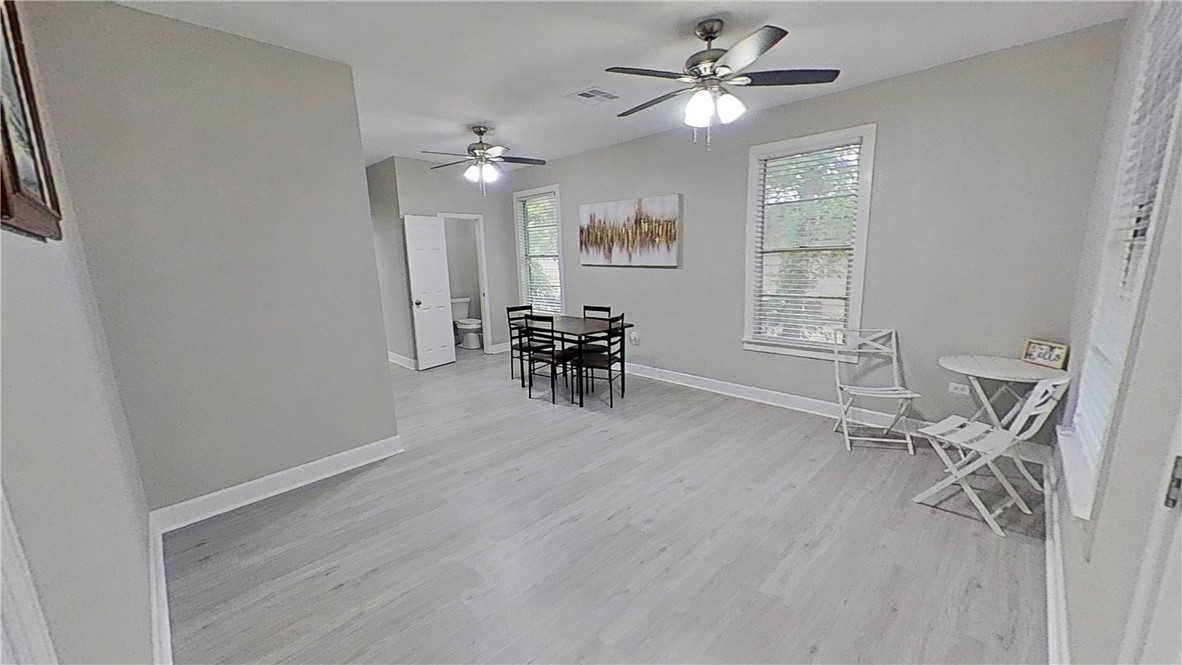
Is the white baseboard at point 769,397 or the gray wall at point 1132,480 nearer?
the gray wall at point 1132,480

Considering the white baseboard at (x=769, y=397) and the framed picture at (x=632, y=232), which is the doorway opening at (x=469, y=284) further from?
the white baseboard at (x=769, y=397)

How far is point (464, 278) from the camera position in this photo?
780 centimetres

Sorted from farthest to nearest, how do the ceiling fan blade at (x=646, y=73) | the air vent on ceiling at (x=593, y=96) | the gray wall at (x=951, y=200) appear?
1. the air vent on ceiling at (x=593, y=96)
2. the gray wall at (x=951, y=200)
3. the ceiling fan blade at (x=646, y=73)

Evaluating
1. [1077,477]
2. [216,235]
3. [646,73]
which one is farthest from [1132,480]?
[216,235]

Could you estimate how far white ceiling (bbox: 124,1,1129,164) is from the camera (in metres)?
2.25

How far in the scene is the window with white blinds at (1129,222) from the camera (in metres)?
1.56

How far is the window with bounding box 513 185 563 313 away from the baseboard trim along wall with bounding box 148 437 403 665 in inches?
137

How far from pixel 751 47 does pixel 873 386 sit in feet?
9.18

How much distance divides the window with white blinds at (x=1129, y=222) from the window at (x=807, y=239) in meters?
1.48

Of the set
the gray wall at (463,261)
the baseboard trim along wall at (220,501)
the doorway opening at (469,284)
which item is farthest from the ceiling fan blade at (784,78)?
the gray wall at (463,261)

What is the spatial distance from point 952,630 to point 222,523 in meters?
3.59

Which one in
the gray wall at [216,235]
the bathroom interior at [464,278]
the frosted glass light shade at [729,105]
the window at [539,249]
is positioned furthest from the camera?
the bathroom interior at [464,278]

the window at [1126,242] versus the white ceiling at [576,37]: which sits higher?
the white ceiling at [576,37]

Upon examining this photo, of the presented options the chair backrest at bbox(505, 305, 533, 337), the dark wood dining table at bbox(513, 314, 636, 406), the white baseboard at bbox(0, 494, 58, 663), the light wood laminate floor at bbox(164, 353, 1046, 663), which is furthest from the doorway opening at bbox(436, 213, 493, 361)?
the white baseboard at bbox(0, 494, 58, 663)
